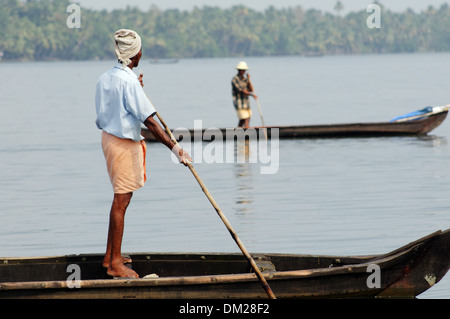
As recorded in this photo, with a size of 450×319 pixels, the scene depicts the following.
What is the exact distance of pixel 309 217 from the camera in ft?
42.7

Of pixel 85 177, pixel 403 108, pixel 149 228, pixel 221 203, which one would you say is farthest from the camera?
pixel 403 108

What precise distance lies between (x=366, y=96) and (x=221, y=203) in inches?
1649

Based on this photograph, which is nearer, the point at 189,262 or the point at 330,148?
the point at 189,262

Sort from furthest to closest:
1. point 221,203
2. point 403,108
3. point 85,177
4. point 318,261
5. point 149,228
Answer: point 403,108 < point 85,177 < point 221,203 < point 149,228 < point 318,261

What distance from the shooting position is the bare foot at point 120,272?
8.39m

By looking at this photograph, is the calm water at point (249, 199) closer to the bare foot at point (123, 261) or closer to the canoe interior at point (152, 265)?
the canoe interior at point (152, 265)

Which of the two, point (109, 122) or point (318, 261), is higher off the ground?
point (109, 122)

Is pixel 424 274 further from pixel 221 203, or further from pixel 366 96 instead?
pixel 366 96

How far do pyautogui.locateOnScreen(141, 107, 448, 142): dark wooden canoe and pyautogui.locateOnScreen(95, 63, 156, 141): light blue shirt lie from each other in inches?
565

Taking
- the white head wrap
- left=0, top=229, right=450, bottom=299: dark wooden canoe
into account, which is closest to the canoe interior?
left=0, top=229, right=450, bottom=299: dark wooden canoe

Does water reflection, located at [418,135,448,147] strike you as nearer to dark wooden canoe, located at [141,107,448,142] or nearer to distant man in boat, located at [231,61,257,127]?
dark wooden canoe, located at [141,107,448,142]

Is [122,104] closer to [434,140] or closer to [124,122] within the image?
[124,122]
